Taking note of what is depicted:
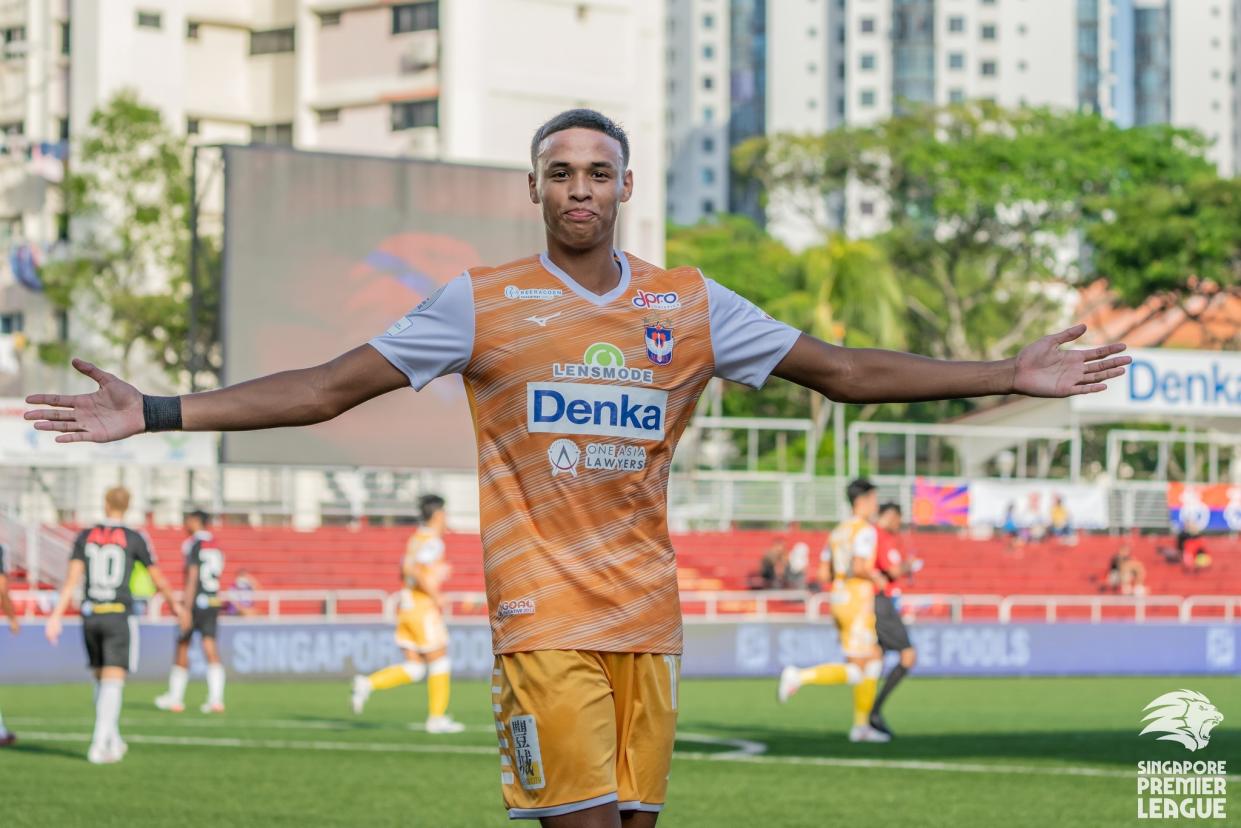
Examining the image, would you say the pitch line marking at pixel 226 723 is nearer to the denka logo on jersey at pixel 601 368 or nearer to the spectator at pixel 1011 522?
the denka logo on jersey at pixel 601 368

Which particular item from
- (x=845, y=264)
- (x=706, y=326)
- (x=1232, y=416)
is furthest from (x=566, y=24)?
(x=706, y=326)

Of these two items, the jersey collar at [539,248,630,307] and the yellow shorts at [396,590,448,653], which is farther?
the yellow shorts at [396,590,448,653]

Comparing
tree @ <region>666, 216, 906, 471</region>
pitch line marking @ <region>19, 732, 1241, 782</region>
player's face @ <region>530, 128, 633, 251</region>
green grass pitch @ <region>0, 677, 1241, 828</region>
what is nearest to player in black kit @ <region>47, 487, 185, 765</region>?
green grass pitch @ <region>0, 677, 1241, 828</region>

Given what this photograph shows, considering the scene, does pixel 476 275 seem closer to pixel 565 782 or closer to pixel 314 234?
pixel 565 782

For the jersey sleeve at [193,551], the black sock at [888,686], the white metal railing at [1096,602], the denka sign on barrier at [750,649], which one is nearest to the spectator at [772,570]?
the white metal railing at [1096,602]

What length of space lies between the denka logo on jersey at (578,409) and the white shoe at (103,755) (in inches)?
423

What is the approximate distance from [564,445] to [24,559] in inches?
1208

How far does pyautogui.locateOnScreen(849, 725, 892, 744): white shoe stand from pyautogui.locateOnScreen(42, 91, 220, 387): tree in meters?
32.5

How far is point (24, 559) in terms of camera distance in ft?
112

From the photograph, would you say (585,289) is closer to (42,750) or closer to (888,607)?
(42,750)

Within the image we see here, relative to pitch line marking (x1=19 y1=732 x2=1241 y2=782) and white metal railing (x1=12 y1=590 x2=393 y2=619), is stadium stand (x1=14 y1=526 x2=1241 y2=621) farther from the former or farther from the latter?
pitch line marking (x1=19 y1=732 x2=1241 y2=782)

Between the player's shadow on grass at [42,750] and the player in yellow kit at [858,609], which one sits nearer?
the player's shadow on grass at [42,750]

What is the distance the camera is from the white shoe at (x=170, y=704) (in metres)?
21.3

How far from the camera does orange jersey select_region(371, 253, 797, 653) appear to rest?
16.5ft
